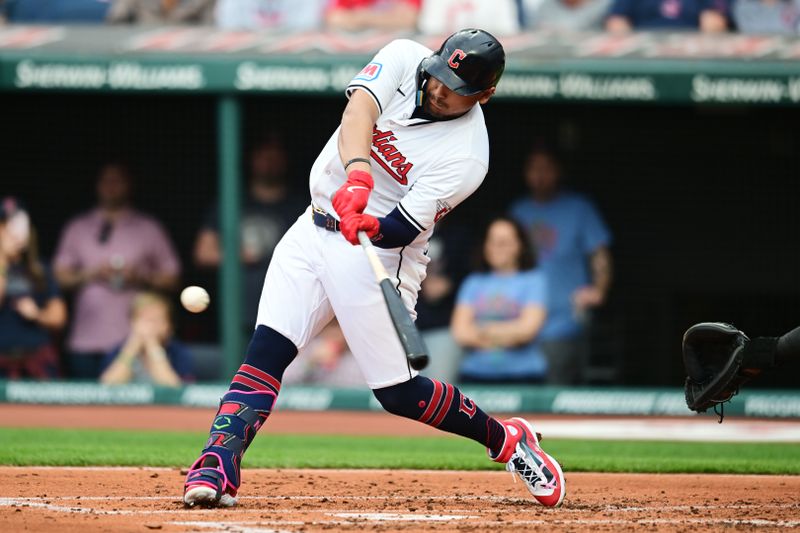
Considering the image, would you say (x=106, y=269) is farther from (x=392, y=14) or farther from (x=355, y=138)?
(x=355, y=138)

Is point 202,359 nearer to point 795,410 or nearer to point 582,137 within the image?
point 582,137

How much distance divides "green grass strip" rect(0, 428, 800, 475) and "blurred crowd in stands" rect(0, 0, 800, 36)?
3.05 m

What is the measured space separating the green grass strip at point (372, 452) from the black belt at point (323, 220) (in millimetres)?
1813

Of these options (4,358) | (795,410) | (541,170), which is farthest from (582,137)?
(4,358)

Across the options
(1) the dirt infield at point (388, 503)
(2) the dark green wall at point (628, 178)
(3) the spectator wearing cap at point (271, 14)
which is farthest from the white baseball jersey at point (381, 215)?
(2) the dark green wall at point (628, 178)

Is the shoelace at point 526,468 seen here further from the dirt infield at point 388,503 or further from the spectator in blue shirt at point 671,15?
the spectator in blue shirt at point 671,15

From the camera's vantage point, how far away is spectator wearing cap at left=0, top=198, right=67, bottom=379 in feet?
28.8

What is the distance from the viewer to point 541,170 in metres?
8.91

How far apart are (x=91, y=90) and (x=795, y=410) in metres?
5.13

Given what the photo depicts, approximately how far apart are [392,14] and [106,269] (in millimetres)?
2658

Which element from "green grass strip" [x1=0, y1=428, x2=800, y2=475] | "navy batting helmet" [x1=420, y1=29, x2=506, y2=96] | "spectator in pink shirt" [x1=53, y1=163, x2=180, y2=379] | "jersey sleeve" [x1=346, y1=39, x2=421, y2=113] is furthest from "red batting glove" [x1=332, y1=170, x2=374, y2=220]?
"spectator in pink shirt" [x1=53, y1=163, x2=180, y2=379]

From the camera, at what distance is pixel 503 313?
333 inches

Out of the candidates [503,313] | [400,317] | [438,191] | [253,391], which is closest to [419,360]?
[400,317]

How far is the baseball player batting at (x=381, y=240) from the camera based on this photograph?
4.09m
